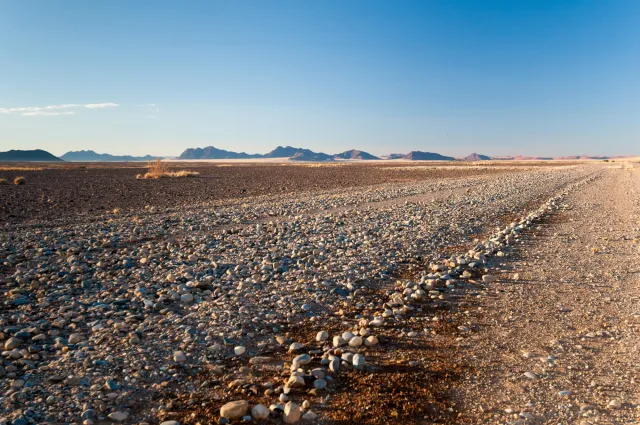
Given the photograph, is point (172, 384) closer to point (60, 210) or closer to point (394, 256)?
point (394, 256)

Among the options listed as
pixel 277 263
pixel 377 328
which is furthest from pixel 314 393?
pixel 277 263

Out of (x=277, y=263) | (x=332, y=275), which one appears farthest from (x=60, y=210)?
(x=332, y=275)

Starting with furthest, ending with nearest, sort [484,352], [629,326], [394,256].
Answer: [394,256], [629,326], [484,352]

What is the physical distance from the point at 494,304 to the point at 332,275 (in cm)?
293

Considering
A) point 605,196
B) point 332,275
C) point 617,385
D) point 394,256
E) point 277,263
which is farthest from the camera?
point 605,196

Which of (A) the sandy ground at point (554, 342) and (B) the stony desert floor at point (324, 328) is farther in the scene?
(B) the stony desert floor at point (324, 328)

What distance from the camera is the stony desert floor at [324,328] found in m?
3.91

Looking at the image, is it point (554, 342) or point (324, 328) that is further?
point (324, 328)

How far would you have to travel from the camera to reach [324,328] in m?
5.81

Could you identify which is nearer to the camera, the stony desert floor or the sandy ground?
the sandy ground

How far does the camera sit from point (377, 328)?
5754 millimetres

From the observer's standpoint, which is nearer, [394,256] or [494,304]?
[494,304]

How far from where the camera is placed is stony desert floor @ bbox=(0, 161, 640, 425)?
3.91m

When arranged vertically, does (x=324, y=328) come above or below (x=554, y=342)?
below
